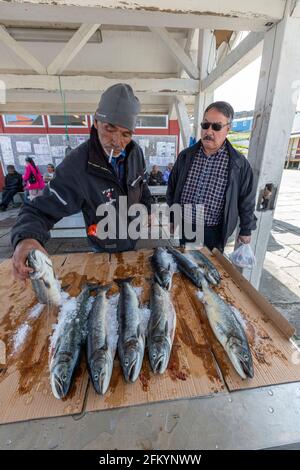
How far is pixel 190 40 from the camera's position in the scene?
14.3 feet

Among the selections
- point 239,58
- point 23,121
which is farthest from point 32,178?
point 239,58

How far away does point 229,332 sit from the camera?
46.8 inches

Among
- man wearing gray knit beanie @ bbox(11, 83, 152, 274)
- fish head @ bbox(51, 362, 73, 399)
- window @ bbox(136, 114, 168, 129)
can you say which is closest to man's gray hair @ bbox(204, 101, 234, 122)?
man wearing gray knit beanie @ bbox(11, 83, 152, 274)

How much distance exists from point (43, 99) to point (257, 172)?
5.48 metres

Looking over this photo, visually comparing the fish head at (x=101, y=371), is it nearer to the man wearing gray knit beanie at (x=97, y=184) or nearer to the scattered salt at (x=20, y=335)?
the scattered salt at (x=20, y=335)

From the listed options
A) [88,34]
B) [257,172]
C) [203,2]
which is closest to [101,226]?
[257,172]

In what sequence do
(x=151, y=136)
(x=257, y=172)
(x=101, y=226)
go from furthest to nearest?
1. (x=151, y=136)
2. (x=257, y=172)
3. (x=101, y=226)

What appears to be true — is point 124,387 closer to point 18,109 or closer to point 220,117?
point 220,117

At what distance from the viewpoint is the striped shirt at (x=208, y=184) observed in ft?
7.48

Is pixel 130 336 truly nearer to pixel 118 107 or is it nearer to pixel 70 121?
pixel 118 107

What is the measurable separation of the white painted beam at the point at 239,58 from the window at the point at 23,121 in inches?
336

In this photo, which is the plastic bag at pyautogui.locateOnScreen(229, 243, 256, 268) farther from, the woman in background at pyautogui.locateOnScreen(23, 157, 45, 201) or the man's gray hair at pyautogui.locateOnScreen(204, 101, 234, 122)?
the woman in background at pyautogui.locateOnScreen(23, 157, 45, 201)

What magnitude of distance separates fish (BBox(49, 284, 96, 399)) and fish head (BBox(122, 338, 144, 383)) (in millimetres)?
238

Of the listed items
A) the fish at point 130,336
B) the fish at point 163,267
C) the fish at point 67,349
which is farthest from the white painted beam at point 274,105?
the fish at point 67,349
